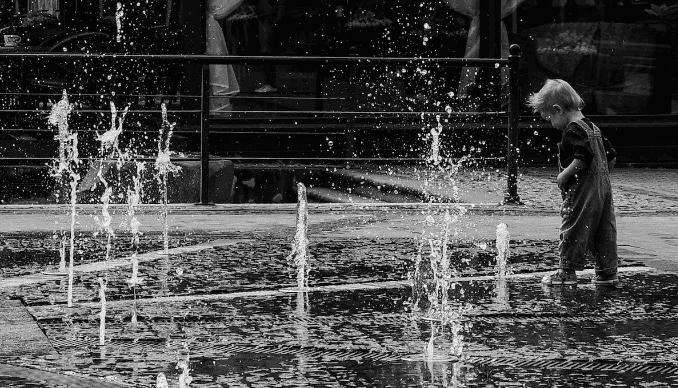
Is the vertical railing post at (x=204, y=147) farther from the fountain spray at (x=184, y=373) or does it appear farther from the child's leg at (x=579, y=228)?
the fountain spray at (x=184, y=373)

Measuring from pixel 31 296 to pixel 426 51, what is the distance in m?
9.55

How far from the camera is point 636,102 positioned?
16.0 meters

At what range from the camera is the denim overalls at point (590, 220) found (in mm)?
7289

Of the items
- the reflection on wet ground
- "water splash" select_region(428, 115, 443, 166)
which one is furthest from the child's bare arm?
"water splash" select_region(428, 115, 443, 166)

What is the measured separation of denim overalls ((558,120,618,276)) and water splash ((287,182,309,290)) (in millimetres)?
1438

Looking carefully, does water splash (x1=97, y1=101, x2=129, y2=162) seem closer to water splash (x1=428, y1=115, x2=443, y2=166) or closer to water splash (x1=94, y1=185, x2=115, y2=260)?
water splash (x1=94, y1=185, x2=115, y2=260)

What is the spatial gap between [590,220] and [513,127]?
13.1 ft

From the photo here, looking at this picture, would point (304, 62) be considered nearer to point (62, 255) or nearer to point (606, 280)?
point (62, 255)

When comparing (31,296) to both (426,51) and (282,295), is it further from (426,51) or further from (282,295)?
(426,51)

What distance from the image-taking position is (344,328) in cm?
603

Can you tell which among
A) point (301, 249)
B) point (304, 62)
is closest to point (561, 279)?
point (301, 249)

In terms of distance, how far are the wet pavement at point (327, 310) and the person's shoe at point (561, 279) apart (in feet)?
0.27

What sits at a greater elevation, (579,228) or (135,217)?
(579,228)

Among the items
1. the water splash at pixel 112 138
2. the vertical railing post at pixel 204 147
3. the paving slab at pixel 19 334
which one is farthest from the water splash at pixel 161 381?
the water splash at pixel 112 138
